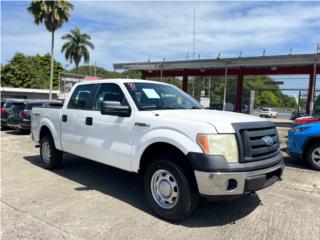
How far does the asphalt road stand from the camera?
388 centimetres

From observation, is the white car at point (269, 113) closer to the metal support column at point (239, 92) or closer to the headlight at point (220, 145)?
the metal support column at point (239, 92)

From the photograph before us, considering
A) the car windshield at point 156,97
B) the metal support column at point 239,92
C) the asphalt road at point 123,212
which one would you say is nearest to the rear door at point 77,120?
the asphalt road at point 123,212

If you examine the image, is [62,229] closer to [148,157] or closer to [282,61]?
[148,157]

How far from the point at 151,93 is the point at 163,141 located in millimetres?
1220

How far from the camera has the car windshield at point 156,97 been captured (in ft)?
16.2

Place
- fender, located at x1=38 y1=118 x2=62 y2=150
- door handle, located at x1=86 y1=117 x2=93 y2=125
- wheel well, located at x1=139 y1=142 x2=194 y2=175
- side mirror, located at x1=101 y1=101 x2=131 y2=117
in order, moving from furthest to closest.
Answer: fender, located at x1=38 y1=118 x2=62 y2=150 → door handle, located at x1=86 y1=117 x2=93 y2=125 → side mirror, located at x1=101 y1=101 x2=131 y2=117 → wheel well, located at x1=139 y1=142 x2=194 y2=175

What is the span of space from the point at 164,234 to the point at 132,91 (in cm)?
227

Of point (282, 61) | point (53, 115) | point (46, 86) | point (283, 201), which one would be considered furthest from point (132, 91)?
point (46, 86)

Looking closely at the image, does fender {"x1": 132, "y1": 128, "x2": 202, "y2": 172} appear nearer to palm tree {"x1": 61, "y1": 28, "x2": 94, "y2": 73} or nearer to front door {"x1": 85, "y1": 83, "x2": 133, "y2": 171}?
front door {"x1": 85, "y1": 83, "x2": 133, "y2": 171}

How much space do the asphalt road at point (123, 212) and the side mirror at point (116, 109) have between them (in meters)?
1.40

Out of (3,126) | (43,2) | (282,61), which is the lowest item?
(3,126)

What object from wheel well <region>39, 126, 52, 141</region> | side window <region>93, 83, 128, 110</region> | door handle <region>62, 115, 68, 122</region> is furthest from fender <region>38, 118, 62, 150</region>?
side window <region>93, 83, 128, 110</region>

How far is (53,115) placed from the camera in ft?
22.1

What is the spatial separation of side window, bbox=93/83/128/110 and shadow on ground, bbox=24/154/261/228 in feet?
4.84
